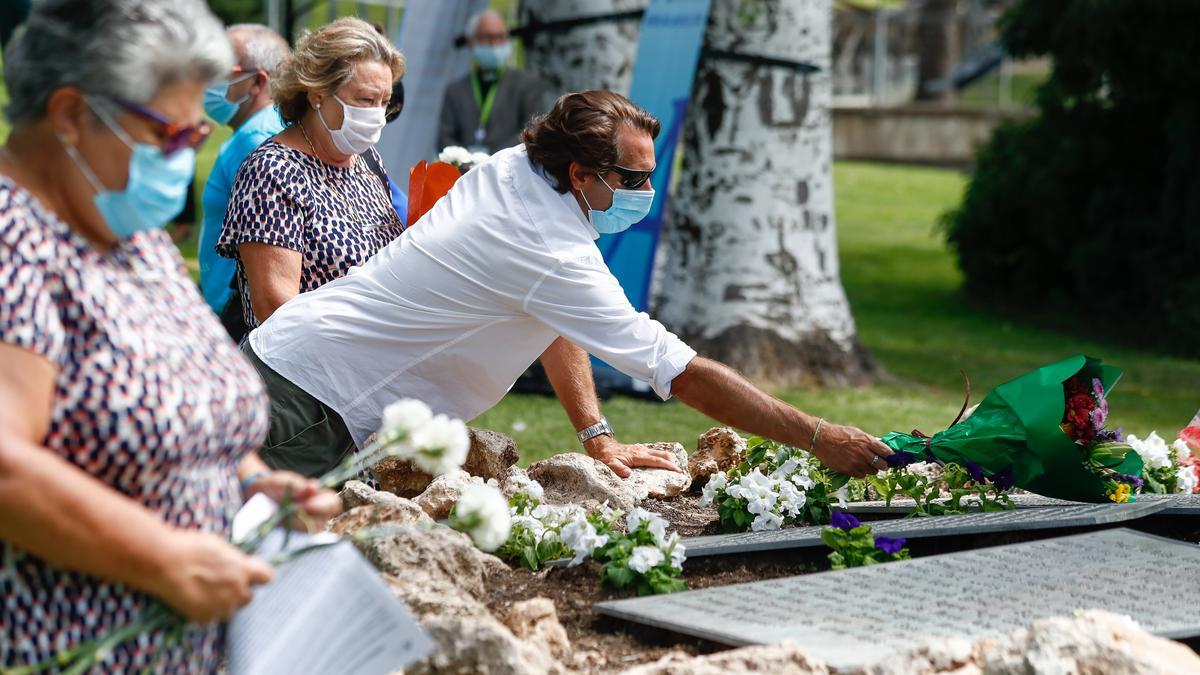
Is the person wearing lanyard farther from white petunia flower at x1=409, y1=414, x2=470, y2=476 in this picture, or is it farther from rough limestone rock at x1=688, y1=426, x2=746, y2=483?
white petunia flower at x1=409, y1=414, x2=470, y2=476

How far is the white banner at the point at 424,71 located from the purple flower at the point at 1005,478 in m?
5.99

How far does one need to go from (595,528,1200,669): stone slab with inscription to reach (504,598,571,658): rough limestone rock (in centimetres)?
17

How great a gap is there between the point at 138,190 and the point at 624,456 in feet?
8.87

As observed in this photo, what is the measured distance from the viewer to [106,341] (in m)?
2.14

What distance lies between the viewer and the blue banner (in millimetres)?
8281

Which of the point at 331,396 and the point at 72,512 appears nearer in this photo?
the point at 72,512

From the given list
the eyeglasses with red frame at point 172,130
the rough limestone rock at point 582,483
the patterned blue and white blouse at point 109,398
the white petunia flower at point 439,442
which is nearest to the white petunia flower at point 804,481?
the rough limestone rock at point 582,483

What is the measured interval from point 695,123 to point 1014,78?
2385 cm

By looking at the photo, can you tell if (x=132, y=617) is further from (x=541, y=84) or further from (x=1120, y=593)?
(x=541, y=84)

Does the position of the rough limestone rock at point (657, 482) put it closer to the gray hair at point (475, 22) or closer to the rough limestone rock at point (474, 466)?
the rough limestone rock at point (474, 466)

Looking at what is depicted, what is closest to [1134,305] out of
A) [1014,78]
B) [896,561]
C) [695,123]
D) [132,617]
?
[695,123]

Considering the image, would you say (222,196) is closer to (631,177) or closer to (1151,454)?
(631,177)

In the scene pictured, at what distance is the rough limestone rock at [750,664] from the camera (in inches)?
109

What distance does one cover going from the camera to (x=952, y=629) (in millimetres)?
3154
